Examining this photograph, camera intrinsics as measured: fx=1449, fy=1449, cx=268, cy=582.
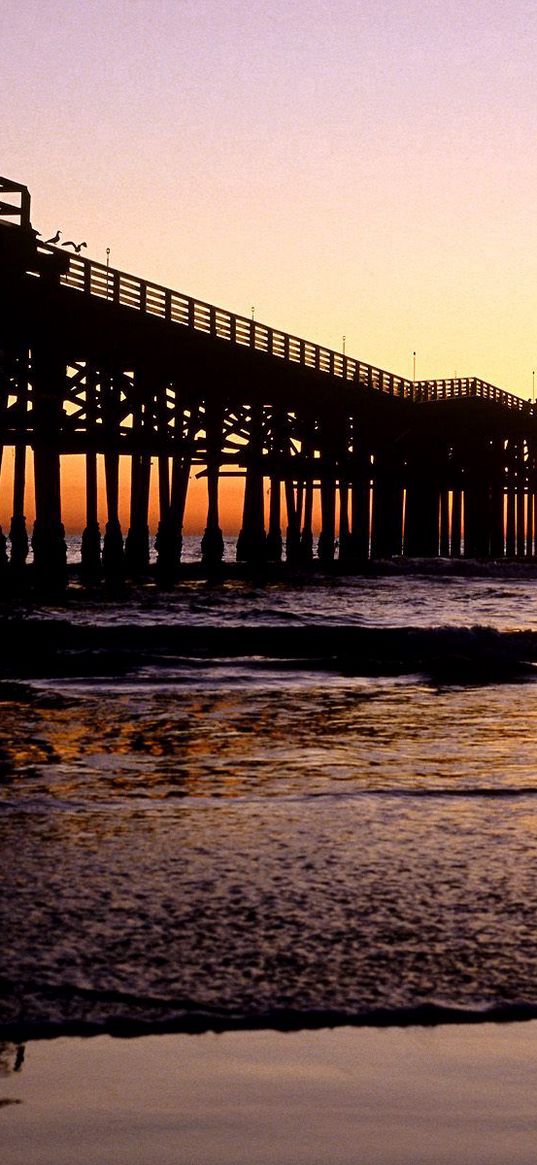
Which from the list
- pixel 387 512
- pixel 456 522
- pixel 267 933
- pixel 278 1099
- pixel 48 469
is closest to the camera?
pixel 278 1099

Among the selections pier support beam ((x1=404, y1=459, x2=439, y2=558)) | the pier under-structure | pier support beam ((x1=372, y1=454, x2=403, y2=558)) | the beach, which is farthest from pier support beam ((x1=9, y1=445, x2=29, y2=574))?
the beach

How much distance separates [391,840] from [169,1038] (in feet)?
8.20

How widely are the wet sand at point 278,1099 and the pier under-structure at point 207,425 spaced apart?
23.2 meters

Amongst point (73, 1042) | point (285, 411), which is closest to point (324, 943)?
point (73, 1042)

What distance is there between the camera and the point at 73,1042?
3.63 meters

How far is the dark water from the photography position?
4.00m

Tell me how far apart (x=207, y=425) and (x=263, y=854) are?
105 feet

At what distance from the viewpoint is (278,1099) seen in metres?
3.25

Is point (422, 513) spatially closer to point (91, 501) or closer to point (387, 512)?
point (387, 512)

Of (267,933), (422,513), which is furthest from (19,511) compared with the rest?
(267,933)

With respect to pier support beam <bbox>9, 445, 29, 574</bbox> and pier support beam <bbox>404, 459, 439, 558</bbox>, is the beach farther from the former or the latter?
pier support beam <bbox>404, 459, 439, 558</bbox>

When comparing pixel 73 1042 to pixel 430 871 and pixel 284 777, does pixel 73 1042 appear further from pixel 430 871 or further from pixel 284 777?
pixel 284 777

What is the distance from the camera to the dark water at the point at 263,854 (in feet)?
13.1

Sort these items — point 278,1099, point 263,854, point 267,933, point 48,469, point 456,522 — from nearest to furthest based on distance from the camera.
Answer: point 278,1099 < point 267,933 < point 263,854 < point 48,469 < point 456,522
